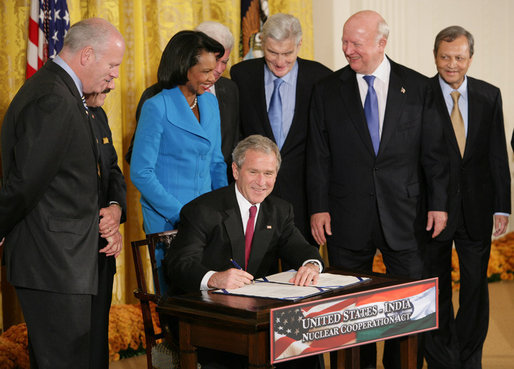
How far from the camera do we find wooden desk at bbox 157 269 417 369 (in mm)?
2369

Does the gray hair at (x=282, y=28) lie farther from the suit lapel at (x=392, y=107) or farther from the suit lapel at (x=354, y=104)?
the suit lapel at (x=392, y=107)

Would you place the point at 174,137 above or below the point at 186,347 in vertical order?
above

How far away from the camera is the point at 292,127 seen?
13.3 ft

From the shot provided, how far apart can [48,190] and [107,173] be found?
1.79 ft

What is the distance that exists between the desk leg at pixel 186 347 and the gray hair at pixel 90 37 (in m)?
0.98

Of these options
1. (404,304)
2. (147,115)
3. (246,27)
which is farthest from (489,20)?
(404,304)

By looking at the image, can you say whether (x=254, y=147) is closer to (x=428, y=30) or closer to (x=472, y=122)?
(x=472, y=122)

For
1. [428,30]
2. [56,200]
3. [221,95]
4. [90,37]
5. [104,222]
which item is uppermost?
[428,30]

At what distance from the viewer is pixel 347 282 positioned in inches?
109

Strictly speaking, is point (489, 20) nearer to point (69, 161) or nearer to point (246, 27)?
point (246, 27)

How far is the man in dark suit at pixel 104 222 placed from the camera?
291 cm

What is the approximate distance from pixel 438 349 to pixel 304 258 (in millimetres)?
1456

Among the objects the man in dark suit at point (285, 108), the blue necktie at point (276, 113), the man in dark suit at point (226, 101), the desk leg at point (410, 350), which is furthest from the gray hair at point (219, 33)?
the desk leg at point (410, 350)

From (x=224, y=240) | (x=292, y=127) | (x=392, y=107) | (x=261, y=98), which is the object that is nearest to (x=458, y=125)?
(x=392, y=107)
